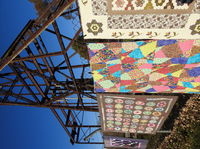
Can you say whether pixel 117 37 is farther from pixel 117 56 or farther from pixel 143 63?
pixel 143 63

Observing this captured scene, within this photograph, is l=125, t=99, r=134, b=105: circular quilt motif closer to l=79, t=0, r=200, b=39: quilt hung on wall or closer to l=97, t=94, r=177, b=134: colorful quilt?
l=97, t=94, r=177, b=134: colorful quilt

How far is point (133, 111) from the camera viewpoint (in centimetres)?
530

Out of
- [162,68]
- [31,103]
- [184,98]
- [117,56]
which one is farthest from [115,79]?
[184,98]

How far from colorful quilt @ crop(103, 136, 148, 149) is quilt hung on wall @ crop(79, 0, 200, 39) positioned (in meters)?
6.04

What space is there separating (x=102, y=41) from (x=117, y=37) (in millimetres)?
338

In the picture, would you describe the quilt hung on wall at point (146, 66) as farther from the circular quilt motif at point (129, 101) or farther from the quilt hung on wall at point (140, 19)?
the circular quilt motif at point (129, 101)

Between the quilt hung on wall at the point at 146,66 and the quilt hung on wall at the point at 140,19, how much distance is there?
8.6 inches

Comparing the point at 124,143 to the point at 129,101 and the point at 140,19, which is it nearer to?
the point at 129,101

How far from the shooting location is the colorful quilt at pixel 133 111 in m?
4.72

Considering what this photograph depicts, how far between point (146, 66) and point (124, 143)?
5.53 metres

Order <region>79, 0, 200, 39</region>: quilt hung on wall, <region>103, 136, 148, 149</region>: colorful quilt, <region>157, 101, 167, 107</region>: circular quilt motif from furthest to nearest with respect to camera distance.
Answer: <region>103, 136, 148, 149</region>: colorful quilt → <region>157, 101, 167, 107</region>: circular quilt motif → <region>79, 0, 200, 39</region>: quilt hung on wall

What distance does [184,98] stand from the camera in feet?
23.0

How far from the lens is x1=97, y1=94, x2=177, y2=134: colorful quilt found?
4719 millimetres

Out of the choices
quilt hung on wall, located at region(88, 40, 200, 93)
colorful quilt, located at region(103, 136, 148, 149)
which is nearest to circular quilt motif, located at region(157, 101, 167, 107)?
quilt hung on wall, located at region(88, 40, 200, 93)
